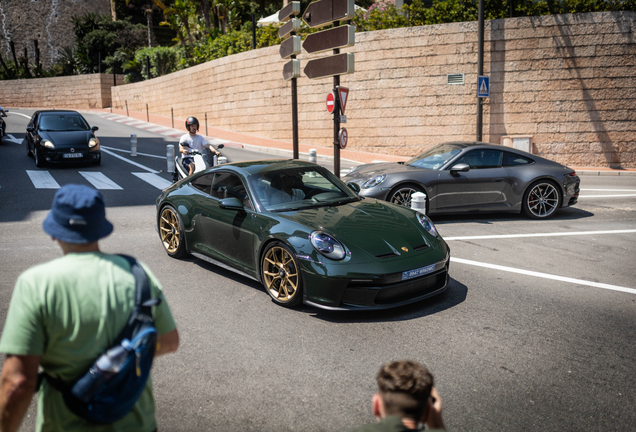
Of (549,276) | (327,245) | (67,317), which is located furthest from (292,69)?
(67,317)

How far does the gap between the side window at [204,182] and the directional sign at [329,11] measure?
6.05 meters

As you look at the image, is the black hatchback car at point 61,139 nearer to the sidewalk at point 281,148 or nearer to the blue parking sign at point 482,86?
the sidewalk at point 281,148

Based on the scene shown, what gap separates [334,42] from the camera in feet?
37.7

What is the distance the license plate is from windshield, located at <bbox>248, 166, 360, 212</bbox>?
147 centimetres

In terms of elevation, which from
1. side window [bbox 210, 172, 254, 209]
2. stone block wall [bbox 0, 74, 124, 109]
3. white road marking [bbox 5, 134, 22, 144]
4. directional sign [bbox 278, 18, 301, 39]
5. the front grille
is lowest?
the front grille

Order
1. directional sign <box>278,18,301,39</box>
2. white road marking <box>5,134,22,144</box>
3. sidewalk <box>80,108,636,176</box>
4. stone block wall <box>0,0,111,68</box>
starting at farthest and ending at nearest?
stone block wall <box>0,0,111,68</box>
white road marking <box>5,134,22,144</box>
sidewalk <box>80,108,636,176</box>
directional sign <box>278,18,301,39</box>

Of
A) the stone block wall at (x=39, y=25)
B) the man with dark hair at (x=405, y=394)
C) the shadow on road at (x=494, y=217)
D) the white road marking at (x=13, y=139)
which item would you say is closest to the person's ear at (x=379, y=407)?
the man with dark hair at (x=405, y=394)

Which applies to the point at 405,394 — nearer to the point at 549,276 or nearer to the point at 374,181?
the point at 549,276

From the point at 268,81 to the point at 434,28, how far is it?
8.83 meters

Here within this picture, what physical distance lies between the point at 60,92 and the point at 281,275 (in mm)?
55817

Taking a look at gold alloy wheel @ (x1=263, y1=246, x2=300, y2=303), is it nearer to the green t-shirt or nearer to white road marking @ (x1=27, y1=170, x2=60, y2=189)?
the green t-shirt

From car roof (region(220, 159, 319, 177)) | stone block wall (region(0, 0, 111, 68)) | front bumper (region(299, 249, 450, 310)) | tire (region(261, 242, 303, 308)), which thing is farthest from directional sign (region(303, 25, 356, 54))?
stone block wall (region(0, 0, 111, 68))

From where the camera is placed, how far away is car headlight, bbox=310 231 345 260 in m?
5.00

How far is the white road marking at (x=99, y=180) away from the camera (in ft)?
41.5
